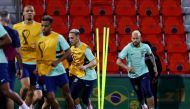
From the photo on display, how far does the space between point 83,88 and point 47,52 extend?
263 cm

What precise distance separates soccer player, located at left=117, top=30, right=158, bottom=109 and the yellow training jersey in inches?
99.2

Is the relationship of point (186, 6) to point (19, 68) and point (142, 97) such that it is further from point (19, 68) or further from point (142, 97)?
point (19, 68)

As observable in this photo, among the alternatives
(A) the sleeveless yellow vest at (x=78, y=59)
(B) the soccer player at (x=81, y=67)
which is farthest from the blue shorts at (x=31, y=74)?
(A) the sleeveless yellow vest at (x=78, y=59)

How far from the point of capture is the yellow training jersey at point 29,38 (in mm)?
12297

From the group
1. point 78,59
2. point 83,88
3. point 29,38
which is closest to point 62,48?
point 29,38

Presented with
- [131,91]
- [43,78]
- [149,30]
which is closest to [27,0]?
[149,30]

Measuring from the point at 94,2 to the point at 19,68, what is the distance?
335 inches

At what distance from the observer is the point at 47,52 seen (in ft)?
37.9

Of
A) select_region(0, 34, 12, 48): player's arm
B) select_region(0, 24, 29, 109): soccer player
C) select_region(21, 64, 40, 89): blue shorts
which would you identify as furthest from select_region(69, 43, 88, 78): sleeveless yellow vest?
select_region(0, 34, 12, 48): player's arm

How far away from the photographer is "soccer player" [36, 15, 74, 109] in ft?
37.7

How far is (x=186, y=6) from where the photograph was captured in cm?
1942

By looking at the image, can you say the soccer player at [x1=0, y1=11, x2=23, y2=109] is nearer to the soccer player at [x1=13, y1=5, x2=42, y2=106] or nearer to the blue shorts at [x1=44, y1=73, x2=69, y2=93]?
the blue shorts at [x1=44, y1=73, x2=69, y2=93]

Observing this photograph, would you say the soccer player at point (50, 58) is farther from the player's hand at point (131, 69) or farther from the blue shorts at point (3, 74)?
the player's hand at point (131, 69)

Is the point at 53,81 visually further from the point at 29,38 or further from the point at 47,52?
the point at 29,38
